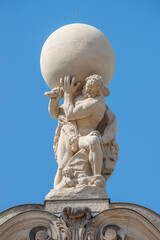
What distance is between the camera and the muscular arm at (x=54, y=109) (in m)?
25.4

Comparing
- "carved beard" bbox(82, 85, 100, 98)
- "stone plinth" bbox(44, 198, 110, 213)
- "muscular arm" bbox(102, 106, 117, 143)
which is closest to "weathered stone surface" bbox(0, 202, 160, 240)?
"stone plinth" bbox(44, 198, 110, 213)

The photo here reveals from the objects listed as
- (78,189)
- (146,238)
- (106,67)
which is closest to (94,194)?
(78,189)

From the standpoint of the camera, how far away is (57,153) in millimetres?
24719

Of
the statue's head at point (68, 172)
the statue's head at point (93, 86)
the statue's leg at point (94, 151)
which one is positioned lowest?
the statue's head at point (68, 172)

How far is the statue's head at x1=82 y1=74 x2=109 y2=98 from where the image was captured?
2486cm

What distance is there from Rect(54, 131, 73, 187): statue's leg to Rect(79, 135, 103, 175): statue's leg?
0.40 metres

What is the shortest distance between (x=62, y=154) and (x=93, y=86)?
213cm

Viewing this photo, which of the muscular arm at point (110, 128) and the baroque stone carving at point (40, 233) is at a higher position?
Result: the muscular arm at point (110, 128)

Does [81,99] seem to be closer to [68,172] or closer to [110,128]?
[110,128]

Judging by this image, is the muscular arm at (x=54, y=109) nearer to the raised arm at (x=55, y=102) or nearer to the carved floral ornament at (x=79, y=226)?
the raised arm at (x=55, y=102)

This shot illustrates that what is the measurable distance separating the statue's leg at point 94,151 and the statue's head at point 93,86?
4.35 feet

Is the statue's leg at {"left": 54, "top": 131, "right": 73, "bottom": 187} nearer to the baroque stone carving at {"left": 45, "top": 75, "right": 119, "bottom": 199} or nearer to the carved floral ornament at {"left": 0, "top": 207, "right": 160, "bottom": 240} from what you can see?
the baroque stone carving at {"left": 45, "top": 75, "right": 119, "bottom": 199}

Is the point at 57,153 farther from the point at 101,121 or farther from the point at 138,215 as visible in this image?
the point at 138,215

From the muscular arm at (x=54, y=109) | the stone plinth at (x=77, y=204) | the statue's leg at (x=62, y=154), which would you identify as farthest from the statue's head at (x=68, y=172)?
the muscular arm at (x=54, y=109)
